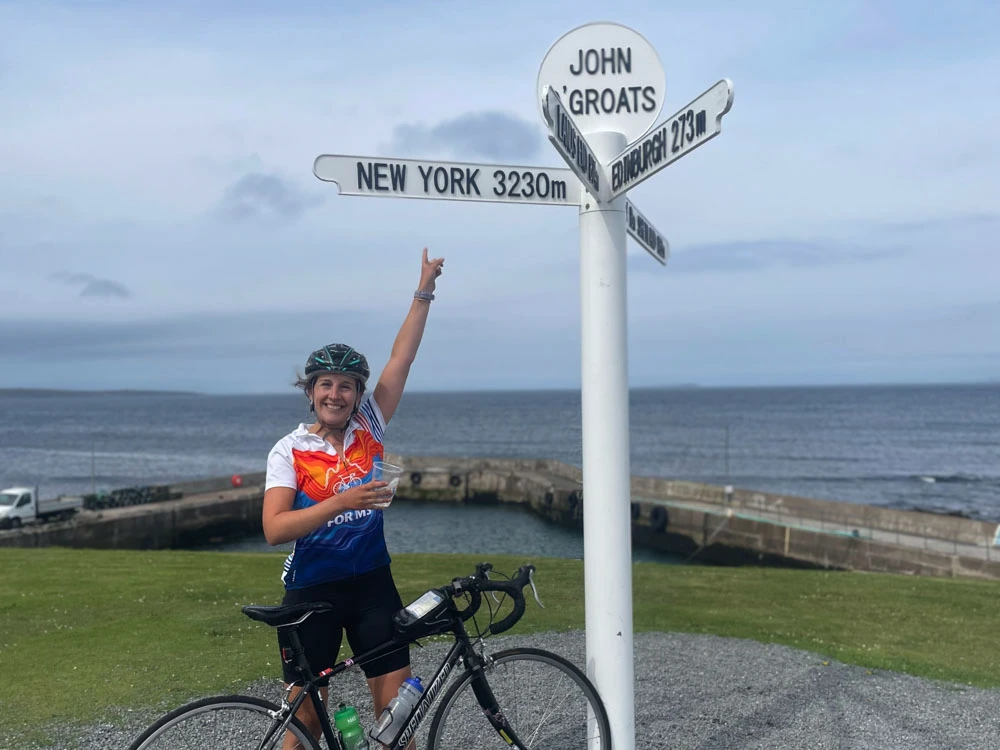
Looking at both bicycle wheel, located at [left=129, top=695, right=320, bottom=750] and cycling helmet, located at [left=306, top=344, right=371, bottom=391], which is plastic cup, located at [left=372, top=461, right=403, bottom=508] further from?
bicycle wheel, located at [left=129, top=695, right=320, bottom=750]

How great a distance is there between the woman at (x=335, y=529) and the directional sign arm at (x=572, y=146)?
42.4 inches

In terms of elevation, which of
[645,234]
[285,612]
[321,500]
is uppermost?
[645,234]

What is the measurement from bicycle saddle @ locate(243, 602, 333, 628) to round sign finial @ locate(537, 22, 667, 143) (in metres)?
2.14

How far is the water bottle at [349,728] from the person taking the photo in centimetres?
313

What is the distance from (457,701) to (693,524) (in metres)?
30.7

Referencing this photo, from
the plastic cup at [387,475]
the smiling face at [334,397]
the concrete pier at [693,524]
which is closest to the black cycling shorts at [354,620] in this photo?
the plastic cup at [387,475]

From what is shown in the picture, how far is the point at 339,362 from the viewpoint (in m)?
3.16

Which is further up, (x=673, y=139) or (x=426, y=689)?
(x=673, y=139)

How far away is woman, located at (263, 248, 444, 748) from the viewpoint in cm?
307

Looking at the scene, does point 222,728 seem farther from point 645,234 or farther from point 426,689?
point 645,234

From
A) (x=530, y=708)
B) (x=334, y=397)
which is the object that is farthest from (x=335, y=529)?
(x=530, y=708)

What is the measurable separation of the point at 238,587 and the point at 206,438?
339 feet

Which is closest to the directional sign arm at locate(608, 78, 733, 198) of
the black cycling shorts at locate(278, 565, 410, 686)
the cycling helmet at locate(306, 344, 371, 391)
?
the cycling helmet at locate(306, 344, 371, 391)

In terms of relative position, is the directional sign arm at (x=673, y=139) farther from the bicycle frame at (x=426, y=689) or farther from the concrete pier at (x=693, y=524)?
the concrete pier at (x=693, y=524)
